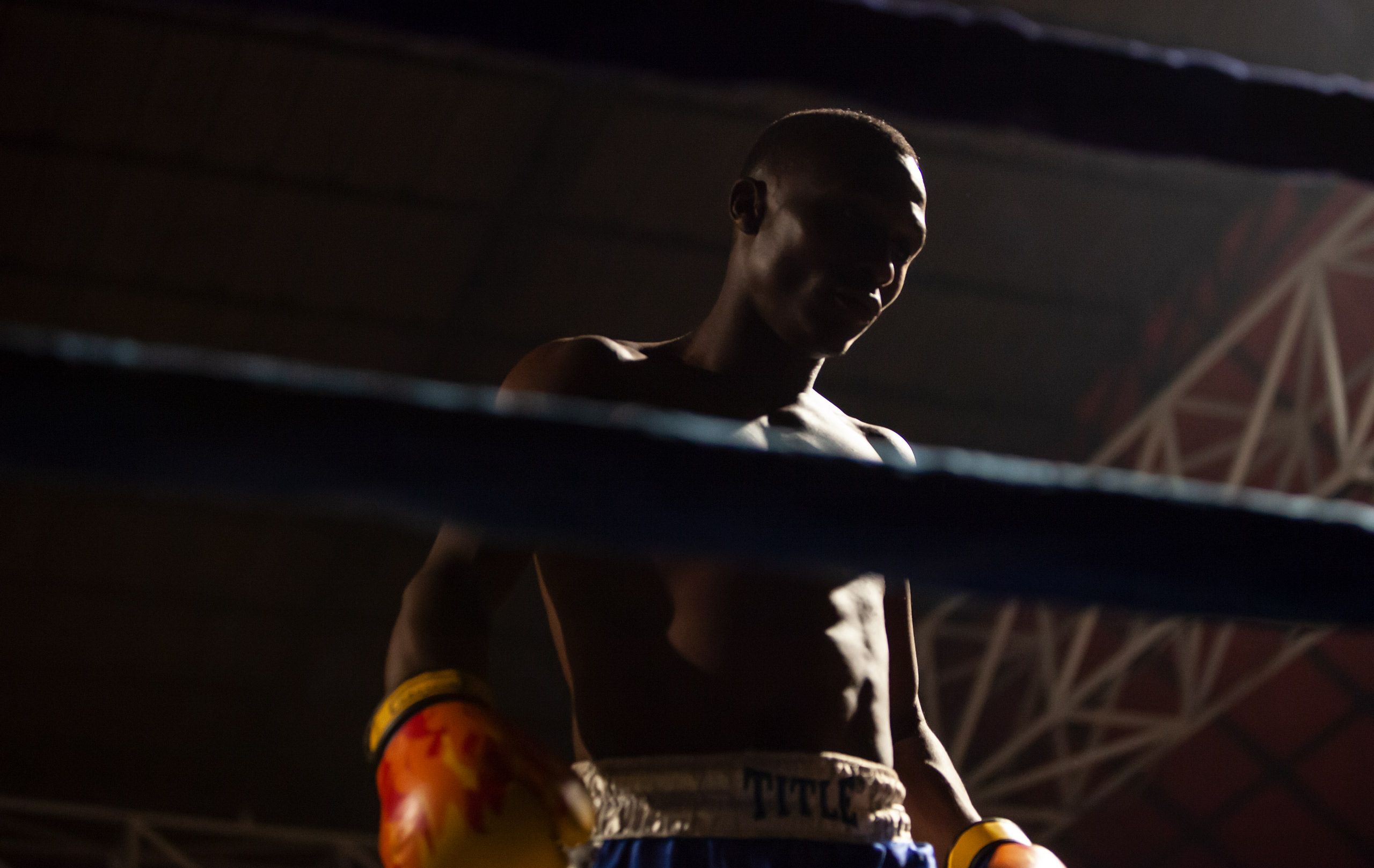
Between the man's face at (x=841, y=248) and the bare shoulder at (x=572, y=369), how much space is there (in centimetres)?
16

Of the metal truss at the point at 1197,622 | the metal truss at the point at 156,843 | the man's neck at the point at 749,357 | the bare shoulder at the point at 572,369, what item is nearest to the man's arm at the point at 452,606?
the bare shoulder at the point at 572,369

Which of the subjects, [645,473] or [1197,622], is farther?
[1197,622]

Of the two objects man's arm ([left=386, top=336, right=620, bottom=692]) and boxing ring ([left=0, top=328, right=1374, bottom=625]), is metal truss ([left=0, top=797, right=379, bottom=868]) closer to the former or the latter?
man's arm ([left=386, top=336, right=620, bottom=692])

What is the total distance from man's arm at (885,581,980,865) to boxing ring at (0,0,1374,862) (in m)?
0.62

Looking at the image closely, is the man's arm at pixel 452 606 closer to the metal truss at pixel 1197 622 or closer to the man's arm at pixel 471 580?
the man's arm at pixel 471 580

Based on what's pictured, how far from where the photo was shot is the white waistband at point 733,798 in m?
1.03

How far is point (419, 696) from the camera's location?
939 mm

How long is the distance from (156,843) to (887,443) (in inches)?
194

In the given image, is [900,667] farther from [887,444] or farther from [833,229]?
[833,229]

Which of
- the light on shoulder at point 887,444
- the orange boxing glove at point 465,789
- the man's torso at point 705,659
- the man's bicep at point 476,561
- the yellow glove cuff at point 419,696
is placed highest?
the light on shoulder at point 887,444

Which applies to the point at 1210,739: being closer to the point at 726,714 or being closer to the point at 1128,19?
the point at 1128,19

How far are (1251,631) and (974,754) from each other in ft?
6.16

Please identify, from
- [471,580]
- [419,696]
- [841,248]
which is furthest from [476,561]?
[841,248]

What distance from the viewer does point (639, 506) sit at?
1.80ft
